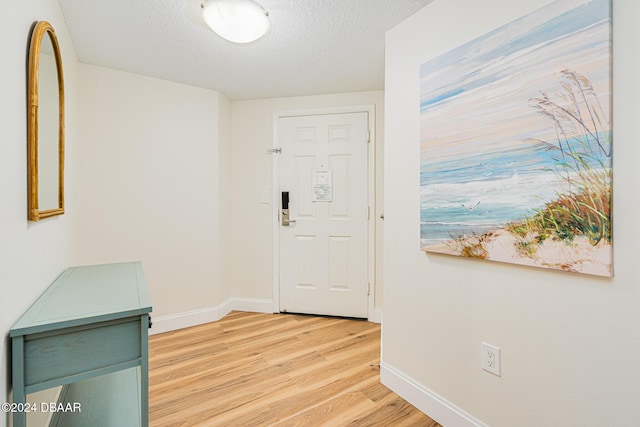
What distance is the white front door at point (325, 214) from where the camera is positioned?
3039mm

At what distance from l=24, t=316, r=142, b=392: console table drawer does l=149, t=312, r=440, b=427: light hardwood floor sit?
0.76 m

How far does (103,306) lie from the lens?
3.74ft

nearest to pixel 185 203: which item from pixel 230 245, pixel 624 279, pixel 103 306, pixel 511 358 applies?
pixel 230 245

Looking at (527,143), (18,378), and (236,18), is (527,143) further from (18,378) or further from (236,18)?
(18,378)

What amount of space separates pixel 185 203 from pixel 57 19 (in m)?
1.51

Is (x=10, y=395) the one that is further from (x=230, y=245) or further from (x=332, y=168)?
(x=332, y=168)

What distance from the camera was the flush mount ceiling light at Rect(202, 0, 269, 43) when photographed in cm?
162

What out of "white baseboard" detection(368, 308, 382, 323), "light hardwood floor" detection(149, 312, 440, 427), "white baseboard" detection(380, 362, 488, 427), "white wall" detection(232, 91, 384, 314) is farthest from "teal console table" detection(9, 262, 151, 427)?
"white baseboard" detection(368, 308, 382, 323)

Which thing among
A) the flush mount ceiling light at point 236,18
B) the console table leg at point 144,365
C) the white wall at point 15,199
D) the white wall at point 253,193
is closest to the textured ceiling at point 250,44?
the flush mount ceiling light at point 236,18

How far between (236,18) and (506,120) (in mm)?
1400

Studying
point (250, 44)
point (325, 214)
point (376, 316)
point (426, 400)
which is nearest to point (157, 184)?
point (250, 44)

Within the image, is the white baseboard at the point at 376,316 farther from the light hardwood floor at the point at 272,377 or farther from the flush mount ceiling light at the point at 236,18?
the flush mount ceiling light at the point at 236,18

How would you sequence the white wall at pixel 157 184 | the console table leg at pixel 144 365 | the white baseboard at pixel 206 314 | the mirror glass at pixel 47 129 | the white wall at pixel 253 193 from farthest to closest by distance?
the white wall at pixel 253 193, the white baseboard at pixel 206 314, the white wall at pixel 157 184, the mirror glass at pixel 47 129, the console table leg at pixel 144 365

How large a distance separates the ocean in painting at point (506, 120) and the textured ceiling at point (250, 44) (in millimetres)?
570
